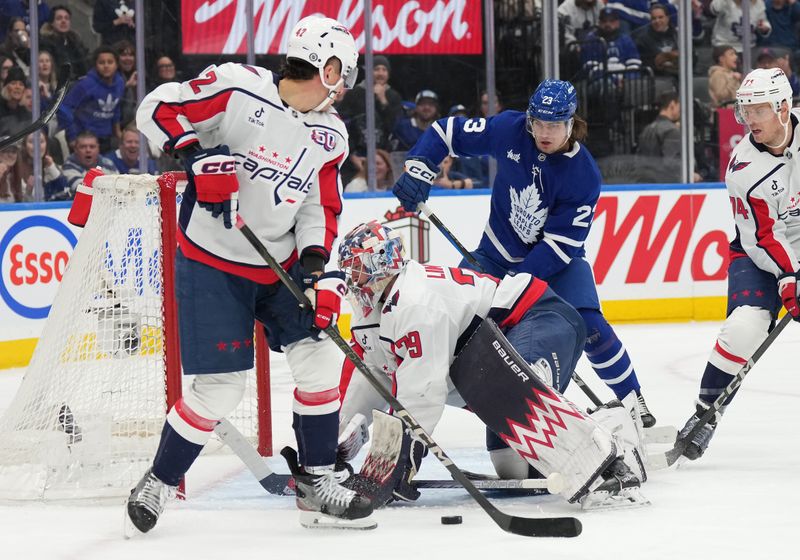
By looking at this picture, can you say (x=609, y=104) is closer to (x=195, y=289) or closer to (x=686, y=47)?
(x=686, y=47)

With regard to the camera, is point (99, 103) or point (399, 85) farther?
point (399, 85)

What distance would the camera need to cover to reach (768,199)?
12.0ft

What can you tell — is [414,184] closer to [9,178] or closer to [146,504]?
[146,504]

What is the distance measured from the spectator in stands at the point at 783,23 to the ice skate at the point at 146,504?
5.78m

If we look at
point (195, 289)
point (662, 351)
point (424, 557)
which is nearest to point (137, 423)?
point (195, 289)

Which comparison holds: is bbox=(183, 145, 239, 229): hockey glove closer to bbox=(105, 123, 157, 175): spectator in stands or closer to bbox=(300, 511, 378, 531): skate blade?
bbox=(300, 511, 378, 531): skate blade

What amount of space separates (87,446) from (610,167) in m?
4.63

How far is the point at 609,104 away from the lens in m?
7.43

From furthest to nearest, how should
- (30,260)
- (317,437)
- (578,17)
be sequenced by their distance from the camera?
(578,17), (30,260), (317,437)

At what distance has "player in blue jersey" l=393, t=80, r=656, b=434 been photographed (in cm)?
369

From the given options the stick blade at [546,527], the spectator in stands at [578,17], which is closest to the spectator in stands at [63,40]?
the spectator in stands at [578,17]

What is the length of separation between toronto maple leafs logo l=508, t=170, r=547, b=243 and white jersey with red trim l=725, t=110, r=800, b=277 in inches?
21.3

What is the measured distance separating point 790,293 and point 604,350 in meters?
0.53

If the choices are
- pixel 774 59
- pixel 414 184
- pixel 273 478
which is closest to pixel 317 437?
pixel 273 478
